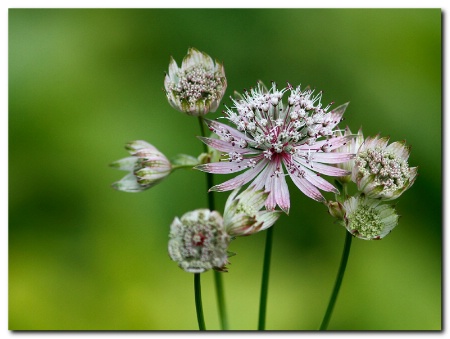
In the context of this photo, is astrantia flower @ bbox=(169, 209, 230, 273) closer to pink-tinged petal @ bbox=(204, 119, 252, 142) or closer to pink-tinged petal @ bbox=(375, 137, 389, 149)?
pink-tinged petal @ bbox=(204, 119, 252, 142)

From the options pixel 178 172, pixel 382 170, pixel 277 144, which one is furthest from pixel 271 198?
pixel 178 172

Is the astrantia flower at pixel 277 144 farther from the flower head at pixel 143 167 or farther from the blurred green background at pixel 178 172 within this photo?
the blurred green background at pixel 178 172

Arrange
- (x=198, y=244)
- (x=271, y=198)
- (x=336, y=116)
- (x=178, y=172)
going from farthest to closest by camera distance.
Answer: (x=178, y=172) → (x=336, y=116) → (x=271, y=198) → (x=198, y=244)

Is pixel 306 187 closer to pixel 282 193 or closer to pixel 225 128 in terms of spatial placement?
pixel 282 193

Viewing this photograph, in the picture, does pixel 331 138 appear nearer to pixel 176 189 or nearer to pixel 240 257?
pixel 240 257

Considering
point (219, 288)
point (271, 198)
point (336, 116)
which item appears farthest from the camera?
point (219, 288)

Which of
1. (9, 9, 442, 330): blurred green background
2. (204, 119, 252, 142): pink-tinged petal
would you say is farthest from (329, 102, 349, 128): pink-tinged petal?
(9, 9, 442, 330): blurred green background
